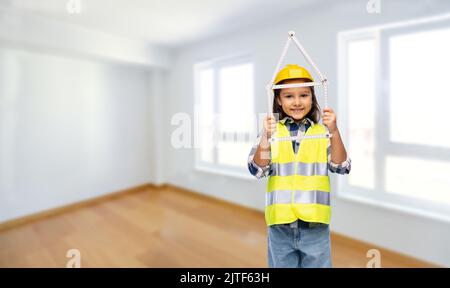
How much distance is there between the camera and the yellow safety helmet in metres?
0.46

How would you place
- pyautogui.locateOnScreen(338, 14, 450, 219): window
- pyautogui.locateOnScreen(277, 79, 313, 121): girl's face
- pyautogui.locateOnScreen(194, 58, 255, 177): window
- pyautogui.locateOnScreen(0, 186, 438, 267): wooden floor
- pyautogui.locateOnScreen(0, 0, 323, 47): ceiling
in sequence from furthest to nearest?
pyautogui.locateOnScreen(0, 186, 438, 267): wooden floor
pyautogui.locateOnScreen(0, 0, 323, 47): ceiling
pyautogui.locateOnScreen(194, 58, 255, 177): window
pyautogui.locateOnScreen(338, 14, 450, 219): window
pyautogui.locateOnScreen(277, 79, 313, 121): girl's face

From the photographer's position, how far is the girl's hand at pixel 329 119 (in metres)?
0.48

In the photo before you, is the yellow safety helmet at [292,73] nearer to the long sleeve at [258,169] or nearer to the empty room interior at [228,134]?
the empty room interior at [228,134]

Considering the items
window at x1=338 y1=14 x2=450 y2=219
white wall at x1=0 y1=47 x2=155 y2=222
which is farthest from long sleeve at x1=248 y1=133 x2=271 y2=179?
white wall at x1=0 y1=47 x2=155 y2=222

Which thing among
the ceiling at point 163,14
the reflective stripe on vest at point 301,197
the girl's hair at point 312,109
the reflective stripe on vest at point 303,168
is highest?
the ceiling at point 163,14

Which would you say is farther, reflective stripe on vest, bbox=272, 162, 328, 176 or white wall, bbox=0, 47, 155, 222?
white wall, bbox=0, 47, 155, 222

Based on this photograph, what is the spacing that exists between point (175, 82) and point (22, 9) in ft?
4.37

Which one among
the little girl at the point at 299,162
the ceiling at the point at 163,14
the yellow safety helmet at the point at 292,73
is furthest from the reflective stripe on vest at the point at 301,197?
the ceiling at the point at 163,14

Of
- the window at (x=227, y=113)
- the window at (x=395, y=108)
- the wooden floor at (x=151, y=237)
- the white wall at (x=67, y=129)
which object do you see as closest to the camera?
the window at (x=395, y=108)

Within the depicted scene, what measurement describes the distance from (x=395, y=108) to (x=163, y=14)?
5.40ft

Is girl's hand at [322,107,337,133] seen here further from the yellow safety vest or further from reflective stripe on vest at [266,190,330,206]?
reflective stripe on vest at [266,190,330,206]

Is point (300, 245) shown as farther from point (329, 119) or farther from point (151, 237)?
point (151, 237)

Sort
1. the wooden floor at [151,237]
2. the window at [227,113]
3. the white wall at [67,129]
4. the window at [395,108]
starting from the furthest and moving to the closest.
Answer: the white wall at [67,129] → the wooden floor at [151,237] → the window at [227,113] → the window at [395,108]

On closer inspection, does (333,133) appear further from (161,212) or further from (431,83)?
(161,212)
